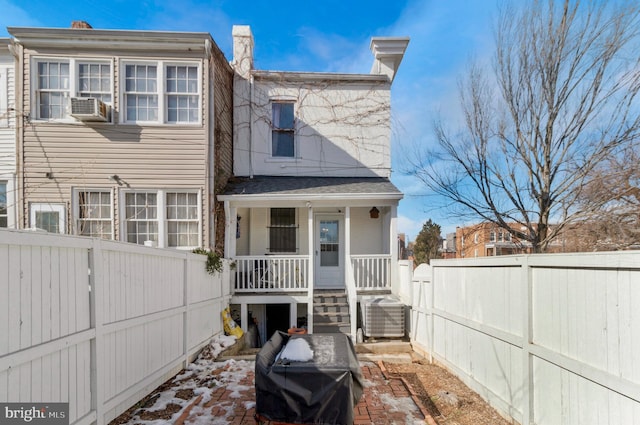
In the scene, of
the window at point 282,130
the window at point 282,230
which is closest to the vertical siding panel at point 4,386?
the window at point 282,230

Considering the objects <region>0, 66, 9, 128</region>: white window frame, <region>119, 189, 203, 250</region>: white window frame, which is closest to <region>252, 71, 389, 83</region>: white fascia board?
<region>119, 189, 203, 250</region>: white window frame

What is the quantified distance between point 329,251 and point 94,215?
5930 millimetres

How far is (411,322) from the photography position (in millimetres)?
6504

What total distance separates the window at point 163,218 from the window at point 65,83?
7.90 ft

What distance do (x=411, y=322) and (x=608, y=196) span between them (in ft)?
17.3

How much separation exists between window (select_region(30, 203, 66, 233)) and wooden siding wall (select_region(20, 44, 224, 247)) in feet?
0.38

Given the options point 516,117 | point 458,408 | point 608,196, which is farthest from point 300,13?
point 458,408

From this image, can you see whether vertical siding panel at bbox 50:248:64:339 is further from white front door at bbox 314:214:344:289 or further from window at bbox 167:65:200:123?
white front door at bbox 314:214:344:289

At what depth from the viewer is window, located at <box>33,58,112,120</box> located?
279 inches

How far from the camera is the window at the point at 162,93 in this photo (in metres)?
7.26

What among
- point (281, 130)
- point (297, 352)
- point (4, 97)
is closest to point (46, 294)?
point (297, 352)

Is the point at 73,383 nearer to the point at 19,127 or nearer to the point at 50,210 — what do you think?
the point at 50,210

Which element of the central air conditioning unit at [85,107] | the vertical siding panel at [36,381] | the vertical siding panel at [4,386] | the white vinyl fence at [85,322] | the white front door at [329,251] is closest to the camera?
the vertical siding panel at [4,386]

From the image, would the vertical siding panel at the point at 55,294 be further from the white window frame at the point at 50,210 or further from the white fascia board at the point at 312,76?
the white fascia board at the point at 312,76
